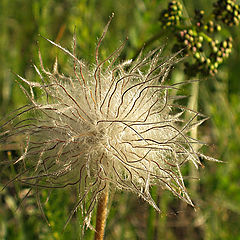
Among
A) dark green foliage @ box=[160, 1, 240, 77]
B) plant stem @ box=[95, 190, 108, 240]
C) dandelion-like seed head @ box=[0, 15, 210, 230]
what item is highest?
dark green foliage @ box=[160, 1, 240, 77]

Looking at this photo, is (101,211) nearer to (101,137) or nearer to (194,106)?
(101,137)

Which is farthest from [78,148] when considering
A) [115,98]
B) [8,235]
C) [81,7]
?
[81,7]

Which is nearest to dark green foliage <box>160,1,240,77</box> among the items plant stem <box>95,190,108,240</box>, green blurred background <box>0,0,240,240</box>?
green blurred background <box>0,0,240,240</box>

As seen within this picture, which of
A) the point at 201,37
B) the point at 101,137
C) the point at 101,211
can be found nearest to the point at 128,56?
the point at 201,37

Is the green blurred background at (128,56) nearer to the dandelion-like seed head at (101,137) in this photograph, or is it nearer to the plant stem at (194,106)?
the plant stem at (194,106)

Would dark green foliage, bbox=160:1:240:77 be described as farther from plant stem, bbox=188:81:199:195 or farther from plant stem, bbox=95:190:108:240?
plant stem, bbox=95:190:108:240

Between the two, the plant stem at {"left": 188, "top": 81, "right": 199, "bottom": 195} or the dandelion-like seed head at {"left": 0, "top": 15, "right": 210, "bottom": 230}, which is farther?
the plant stem at {"left": 188, "top": 81, "right": 199, "bottom": 195}

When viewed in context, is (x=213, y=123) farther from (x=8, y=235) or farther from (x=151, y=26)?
(x=8, y=235)
